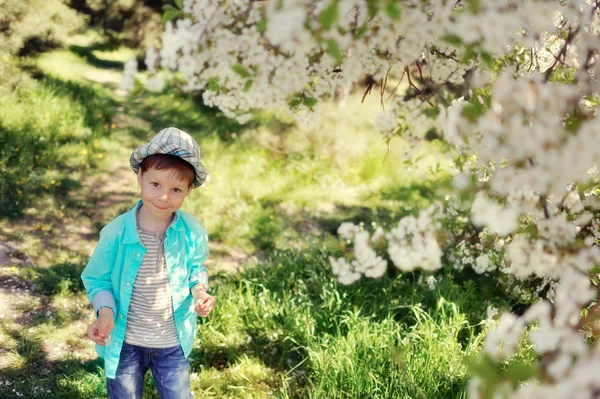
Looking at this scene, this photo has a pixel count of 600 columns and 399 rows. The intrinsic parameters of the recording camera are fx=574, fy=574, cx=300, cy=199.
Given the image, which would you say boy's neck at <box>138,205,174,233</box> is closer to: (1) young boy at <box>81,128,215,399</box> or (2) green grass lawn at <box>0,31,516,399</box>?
(1) young boy at <box>81,128,215,399</box>

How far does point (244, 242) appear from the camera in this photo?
16.5 ft

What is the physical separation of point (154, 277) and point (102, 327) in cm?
30

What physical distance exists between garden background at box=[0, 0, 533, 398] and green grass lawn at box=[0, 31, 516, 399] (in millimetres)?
13

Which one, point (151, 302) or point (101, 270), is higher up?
point (101, 270)

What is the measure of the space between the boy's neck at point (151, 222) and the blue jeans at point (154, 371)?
49 centimetres

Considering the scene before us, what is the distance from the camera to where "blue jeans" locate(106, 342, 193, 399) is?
2.38m

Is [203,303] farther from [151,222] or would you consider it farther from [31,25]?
[31,25]

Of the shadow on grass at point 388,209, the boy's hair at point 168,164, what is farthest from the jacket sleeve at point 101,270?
the shadow on grass at point 388,209

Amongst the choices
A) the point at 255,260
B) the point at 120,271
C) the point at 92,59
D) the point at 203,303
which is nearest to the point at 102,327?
the point at 120,271

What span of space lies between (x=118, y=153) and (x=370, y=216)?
292cm

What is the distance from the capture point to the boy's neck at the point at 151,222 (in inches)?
94.7

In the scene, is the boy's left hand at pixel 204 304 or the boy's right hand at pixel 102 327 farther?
the boy's left hand at pixel 204 304

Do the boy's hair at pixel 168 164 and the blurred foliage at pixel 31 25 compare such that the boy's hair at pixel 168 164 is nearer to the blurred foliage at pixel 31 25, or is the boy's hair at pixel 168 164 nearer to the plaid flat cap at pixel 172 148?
the plaid flat cap at pixel 172 148

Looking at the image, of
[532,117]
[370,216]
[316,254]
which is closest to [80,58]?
[370,216]
